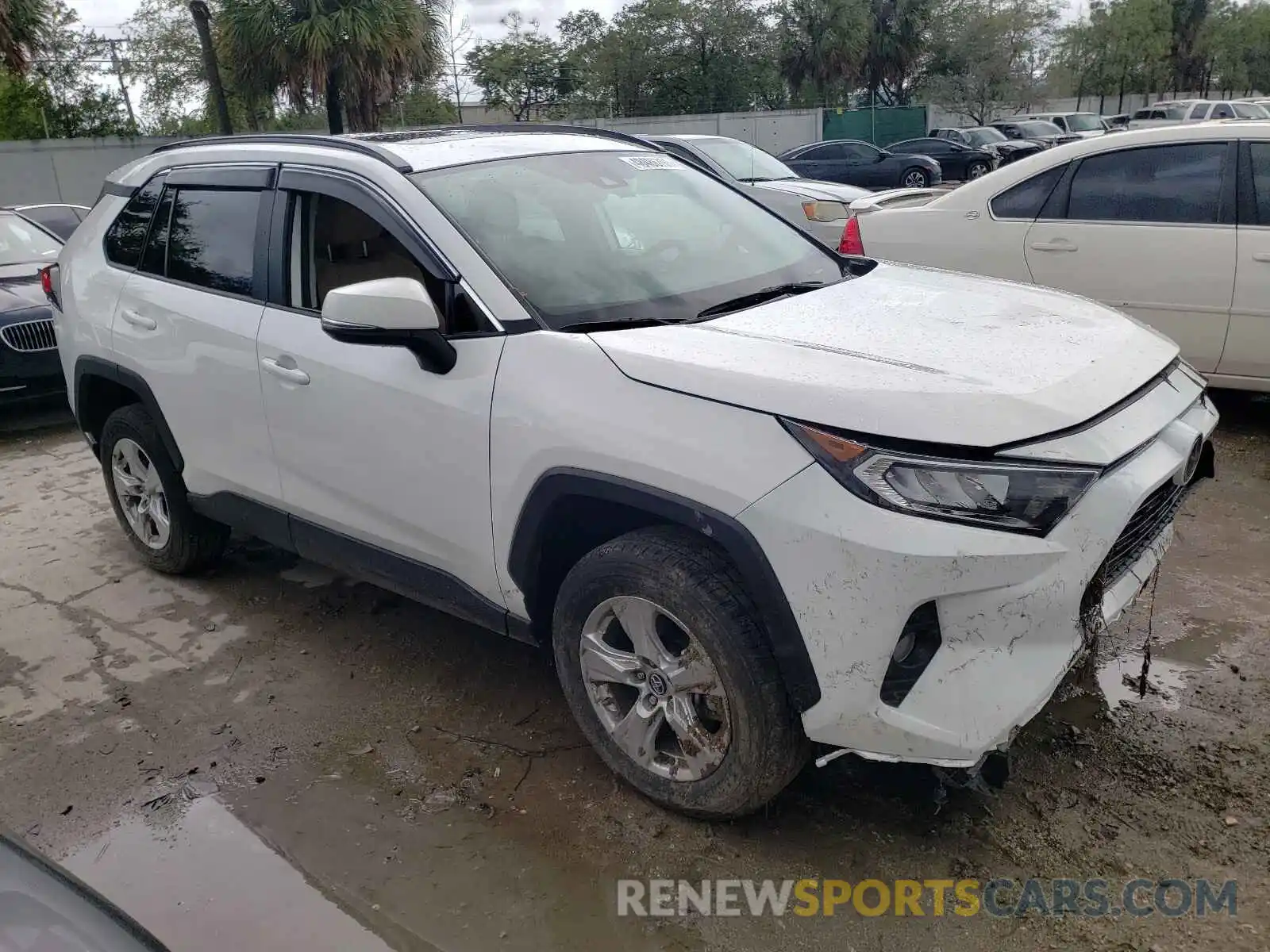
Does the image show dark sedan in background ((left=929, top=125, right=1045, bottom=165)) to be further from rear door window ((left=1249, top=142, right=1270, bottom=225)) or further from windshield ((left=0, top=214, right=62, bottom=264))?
windshield ((left=0, top=214, right=62, bottom=264))

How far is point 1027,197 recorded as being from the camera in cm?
591

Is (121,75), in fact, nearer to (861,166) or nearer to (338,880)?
(861,166)

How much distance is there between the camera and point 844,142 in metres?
22.5

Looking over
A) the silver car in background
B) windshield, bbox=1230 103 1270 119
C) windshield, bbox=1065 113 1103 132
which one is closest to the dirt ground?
the silver car in background

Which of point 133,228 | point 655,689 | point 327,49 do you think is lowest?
point 655,689

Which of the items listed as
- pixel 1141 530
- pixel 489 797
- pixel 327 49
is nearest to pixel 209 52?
pixel 327 49

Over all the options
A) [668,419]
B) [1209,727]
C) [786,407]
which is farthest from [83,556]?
[1209,727]

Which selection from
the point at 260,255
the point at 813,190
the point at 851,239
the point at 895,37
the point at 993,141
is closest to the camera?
the point at 260,255

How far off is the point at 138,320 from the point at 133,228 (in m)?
0.49

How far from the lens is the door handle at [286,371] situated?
337 cm

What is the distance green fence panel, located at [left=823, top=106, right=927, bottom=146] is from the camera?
33.9 metres

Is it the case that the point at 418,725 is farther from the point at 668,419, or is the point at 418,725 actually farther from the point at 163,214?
the point at 163,214

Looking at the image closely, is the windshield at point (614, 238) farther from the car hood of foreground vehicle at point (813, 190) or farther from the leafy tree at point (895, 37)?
the leafy tree at point (895, 37)

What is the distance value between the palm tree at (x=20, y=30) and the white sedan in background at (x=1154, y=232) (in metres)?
18.3
